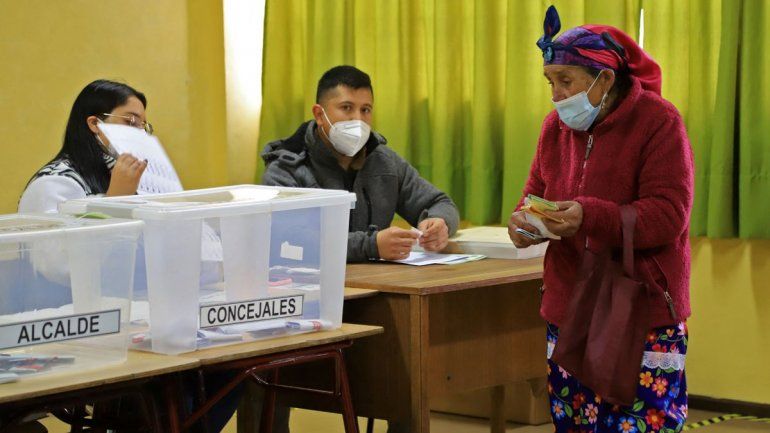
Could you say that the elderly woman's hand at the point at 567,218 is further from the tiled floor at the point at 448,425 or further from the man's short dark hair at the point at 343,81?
the tiled floor at the point at 448,425

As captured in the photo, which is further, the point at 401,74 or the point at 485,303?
the point at 401,74

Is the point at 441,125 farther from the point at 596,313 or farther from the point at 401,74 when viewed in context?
the point at 596,313

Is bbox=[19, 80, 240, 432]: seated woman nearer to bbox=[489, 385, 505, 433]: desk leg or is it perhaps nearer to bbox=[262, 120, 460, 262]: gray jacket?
bbox=[262, 120, 460, 262]: gray jacket

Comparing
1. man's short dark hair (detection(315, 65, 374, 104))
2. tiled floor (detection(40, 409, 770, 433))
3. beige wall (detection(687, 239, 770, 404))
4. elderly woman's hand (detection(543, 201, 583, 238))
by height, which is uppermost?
man's short dark hair (detection(315, 65, 374, 104))

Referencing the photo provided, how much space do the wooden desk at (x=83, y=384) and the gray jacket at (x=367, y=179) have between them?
123 centimetres

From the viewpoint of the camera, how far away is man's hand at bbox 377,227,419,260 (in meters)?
3.06

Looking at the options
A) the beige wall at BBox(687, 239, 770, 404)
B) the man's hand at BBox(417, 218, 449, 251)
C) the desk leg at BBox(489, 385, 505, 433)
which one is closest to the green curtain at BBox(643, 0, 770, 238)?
the beige wall at BBox(687, 239, 770, 404)

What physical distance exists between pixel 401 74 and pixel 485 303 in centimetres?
186

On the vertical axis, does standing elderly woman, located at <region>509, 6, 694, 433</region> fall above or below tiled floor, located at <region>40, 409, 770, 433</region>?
above

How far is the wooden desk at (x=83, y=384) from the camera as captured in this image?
1832 millimetres

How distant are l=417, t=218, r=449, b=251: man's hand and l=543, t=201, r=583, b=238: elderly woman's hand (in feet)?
3.36

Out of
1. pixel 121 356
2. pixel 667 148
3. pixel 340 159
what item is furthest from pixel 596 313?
pixel 340 159

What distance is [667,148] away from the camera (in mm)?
2182

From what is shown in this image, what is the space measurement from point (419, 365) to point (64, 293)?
1.03m
